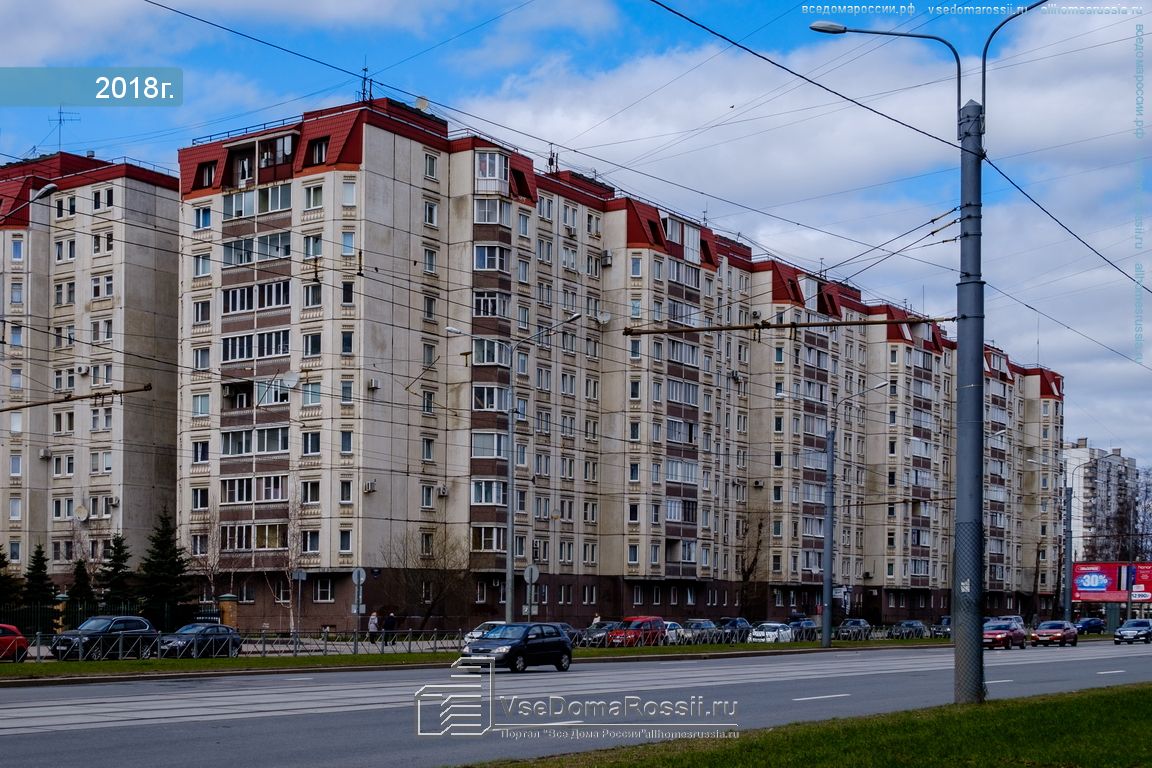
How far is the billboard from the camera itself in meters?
97.2

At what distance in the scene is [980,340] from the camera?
69.8ft

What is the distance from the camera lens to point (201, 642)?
43.9 meters

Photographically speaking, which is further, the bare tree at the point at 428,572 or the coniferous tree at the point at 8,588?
the bare tree at the point at 428,572

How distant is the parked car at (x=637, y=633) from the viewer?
2404 inches

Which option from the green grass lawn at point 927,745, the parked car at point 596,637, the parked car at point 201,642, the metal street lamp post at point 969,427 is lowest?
the parked car at point 596,637

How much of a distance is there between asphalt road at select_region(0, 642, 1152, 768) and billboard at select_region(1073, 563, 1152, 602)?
211 ft

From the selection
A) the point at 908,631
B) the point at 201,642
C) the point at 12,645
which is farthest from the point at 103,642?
the point at 908,631

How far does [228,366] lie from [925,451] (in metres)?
58.3

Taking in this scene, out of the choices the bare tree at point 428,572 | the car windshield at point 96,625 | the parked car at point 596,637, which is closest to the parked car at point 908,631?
the parked car at point 596,637

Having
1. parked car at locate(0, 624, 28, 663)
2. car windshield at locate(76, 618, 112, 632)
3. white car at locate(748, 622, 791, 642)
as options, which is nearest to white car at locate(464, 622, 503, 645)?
car windshield at locate(76, 618, 112, 632)

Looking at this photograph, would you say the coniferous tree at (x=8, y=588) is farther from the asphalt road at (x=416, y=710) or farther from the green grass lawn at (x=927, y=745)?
the green grass lawn at (x=927, y=745)

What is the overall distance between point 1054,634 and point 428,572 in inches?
1194

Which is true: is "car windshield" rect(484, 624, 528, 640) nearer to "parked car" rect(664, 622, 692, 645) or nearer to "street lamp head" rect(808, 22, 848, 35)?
"street lamp head" rect(808, 22, 848, 35)

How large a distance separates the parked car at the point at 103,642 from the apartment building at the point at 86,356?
34.9m
